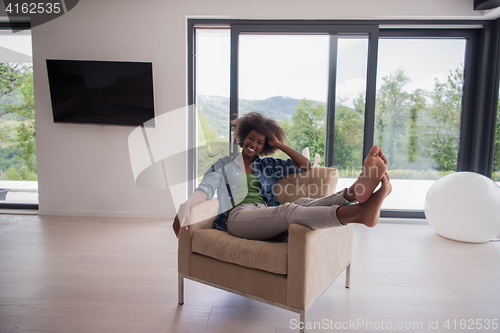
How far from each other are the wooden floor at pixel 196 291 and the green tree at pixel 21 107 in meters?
1.52

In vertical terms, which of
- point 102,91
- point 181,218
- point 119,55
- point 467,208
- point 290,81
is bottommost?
point 467,208

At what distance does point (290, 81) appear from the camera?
11.0 feet

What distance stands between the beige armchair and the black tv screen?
6.66 feet

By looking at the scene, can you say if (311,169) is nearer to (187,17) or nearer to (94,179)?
(187,17)

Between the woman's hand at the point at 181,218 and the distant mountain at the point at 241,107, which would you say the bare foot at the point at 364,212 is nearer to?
the woman's hand at the point at 181,218

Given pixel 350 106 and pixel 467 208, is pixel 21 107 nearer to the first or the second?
pixel 350 106

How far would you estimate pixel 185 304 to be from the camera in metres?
1.71

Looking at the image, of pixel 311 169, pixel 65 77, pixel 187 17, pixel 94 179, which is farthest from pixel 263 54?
pixel 94 179

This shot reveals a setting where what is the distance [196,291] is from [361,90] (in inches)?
107

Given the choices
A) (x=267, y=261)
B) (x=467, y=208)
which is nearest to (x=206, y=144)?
(x=267, y=261)

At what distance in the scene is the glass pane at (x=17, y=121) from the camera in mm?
3744

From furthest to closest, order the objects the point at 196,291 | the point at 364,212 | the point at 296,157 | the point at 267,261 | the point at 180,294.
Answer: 1. the point at 296,157
2. the point at 196,291
3. the point at 180,294
4. the point at 267,261
5. the point at 364,212

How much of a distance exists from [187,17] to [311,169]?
2.38 m

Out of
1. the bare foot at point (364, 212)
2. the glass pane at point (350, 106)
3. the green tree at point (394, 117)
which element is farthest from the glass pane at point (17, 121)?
the green tree at point (394, 117)
